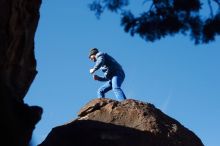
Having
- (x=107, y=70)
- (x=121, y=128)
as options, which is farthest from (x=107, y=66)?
(x=121, y=128)

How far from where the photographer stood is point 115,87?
11148 mm

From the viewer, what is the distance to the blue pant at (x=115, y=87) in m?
11.2

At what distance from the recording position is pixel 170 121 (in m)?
10.9

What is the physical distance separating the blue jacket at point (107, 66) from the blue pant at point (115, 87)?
0.34ft

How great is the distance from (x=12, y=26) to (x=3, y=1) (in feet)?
1.77

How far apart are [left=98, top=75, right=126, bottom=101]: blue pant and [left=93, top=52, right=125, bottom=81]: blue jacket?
0.34 ft

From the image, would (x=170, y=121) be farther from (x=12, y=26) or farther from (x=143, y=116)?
(x=12, y=26)

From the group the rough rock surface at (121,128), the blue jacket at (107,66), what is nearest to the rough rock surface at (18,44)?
the rough rock surface at (121,128)

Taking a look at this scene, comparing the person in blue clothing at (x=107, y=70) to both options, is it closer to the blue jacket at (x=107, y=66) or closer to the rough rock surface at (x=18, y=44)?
the blue jacket at (x=107, y=66)

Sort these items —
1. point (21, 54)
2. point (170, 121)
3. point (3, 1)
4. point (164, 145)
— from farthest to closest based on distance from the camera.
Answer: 1. point (170, 121)
2. point (164, 145)
3. point (21, 54)
4. point (3, 1)

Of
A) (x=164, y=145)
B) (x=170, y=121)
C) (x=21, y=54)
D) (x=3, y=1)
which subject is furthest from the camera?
(x=170, y=121)

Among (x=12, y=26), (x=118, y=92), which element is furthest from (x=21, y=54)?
(x=118, y=92)

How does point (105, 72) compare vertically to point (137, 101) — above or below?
above

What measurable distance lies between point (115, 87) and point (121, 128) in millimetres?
1204
